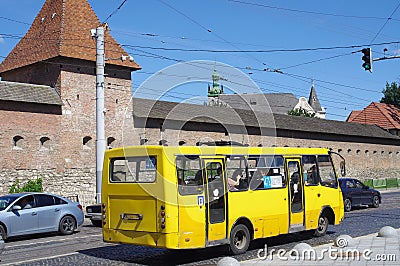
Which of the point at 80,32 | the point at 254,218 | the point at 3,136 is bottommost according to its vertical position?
the point at 254,218

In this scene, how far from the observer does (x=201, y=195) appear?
39.4 ft

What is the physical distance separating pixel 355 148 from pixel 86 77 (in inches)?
1335

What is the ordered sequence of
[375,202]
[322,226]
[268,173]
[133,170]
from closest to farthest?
[133,170] → [268,173] → [322,226] → [375,202]

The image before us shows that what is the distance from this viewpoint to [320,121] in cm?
5816

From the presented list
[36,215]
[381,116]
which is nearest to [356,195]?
[36,215]

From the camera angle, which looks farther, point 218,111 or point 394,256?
point 218,111

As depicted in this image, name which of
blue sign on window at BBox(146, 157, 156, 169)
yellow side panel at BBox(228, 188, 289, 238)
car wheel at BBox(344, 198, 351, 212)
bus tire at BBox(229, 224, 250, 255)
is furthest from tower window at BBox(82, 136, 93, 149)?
blue sign on window at BBox(146, 157, 156, 169)

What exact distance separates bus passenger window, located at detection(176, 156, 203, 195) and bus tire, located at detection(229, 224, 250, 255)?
155 cm

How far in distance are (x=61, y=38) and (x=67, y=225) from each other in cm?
2013

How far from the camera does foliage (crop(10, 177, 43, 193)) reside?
101ft

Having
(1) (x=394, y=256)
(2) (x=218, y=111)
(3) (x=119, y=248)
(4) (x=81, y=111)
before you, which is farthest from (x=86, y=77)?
(1) (x=394, y=256)

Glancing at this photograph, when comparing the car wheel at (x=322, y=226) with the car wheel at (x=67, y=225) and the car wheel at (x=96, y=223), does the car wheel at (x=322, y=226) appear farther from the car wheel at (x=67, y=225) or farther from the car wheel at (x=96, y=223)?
the car wheel at (x=96, y=223)

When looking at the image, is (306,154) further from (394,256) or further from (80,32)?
(80,32)

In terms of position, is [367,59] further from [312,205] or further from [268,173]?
[268,173]
